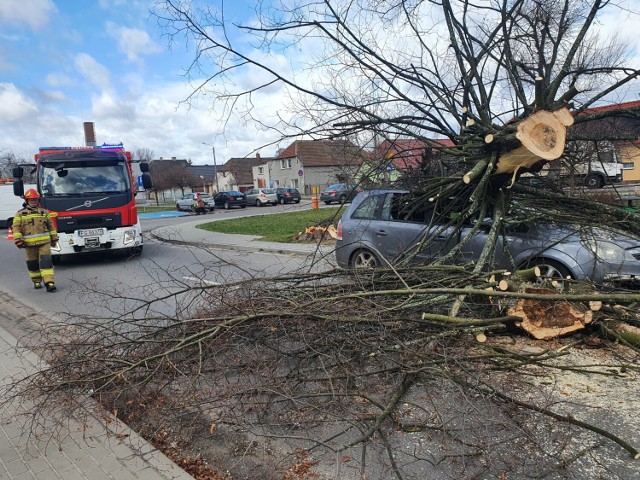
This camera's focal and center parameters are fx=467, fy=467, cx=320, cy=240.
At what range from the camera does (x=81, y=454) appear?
3023 mm

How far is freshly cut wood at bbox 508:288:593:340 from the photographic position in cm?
395

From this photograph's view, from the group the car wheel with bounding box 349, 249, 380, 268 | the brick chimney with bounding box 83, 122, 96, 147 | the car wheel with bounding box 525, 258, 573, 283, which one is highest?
the brick chimney with bounding box 83, 122, 96, 147

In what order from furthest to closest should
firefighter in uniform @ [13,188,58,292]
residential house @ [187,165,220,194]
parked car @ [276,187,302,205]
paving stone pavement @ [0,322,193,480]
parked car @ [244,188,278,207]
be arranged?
residential house @ [187,165,220,194], parked car @ [276,187,302,205], parked car @ [244,188,278,207], firefighter in uniform @ [13,188,58,292], paving stone pavement @ [0,322,193,480]

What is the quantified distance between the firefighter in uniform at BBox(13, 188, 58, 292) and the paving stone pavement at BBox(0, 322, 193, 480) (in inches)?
227

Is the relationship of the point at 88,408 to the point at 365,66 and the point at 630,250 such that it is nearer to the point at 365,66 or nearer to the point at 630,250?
the point at 365,66

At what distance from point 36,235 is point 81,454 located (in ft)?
22.3

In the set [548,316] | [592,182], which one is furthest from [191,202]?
[548,316]

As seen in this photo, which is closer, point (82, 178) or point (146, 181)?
point (82, 178)

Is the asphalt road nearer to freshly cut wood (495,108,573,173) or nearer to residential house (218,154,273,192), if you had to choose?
freshly cut wood (495,108,573,173)

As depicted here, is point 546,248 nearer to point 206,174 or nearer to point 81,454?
point 81,454

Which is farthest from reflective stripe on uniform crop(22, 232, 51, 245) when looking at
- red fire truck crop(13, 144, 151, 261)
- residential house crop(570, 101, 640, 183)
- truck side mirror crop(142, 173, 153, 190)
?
residential house crop(570, 101, 640, 183)

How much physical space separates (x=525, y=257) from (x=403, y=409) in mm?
3047

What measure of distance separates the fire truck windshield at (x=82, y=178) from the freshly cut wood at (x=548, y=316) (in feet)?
33.1

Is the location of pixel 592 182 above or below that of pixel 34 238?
above
